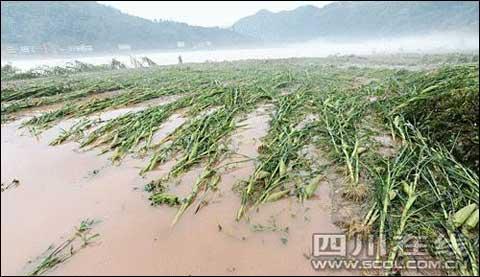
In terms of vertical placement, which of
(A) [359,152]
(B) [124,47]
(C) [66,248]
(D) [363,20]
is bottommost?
(C) [66,248]

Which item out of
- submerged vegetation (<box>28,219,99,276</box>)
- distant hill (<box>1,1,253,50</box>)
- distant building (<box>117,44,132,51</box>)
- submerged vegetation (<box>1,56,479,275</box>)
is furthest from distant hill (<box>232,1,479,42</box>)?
submerged vegetation (<box>28,219,99,276</box>)

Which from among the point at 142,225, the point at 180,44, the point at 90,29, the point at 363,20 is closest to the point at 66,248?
the point at 142,225

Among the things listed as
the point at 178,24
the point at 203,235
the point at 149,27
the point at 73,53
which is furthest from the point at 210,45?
the point at 203,235

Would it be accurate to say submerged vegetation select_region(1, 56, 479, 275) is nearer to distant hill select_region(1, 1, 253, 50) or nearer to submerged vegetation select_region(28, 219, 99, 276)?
submerged vegetation select_region(28, 219, 99, 276)

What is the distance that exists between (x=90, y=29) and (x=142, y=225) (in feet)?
281

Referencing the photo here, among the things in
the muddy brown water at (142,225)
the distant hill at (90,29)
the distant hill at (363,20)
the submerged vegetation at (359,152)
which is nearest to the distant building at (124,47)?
the distant hill at (90,29)

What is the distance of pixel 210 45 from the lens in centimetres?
10681

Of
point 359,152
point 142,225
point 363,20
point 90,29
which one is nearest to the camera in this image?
point 142,225

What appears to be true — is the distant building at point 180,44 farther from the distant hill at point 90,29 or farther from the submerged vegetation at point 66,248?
the submerged vegetation at point 66,248

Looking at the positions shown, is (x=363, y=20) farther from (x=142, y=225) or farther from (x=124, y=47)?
(x=142, y=225)

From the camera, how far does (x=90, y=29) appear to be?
76688mm

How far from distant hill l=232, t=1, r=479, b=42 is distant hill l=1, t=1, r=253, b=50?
35.9m

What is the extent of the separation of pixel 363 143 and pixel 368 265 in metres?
2.08

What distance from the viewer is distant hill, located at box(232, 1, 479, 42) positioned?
104 metres
